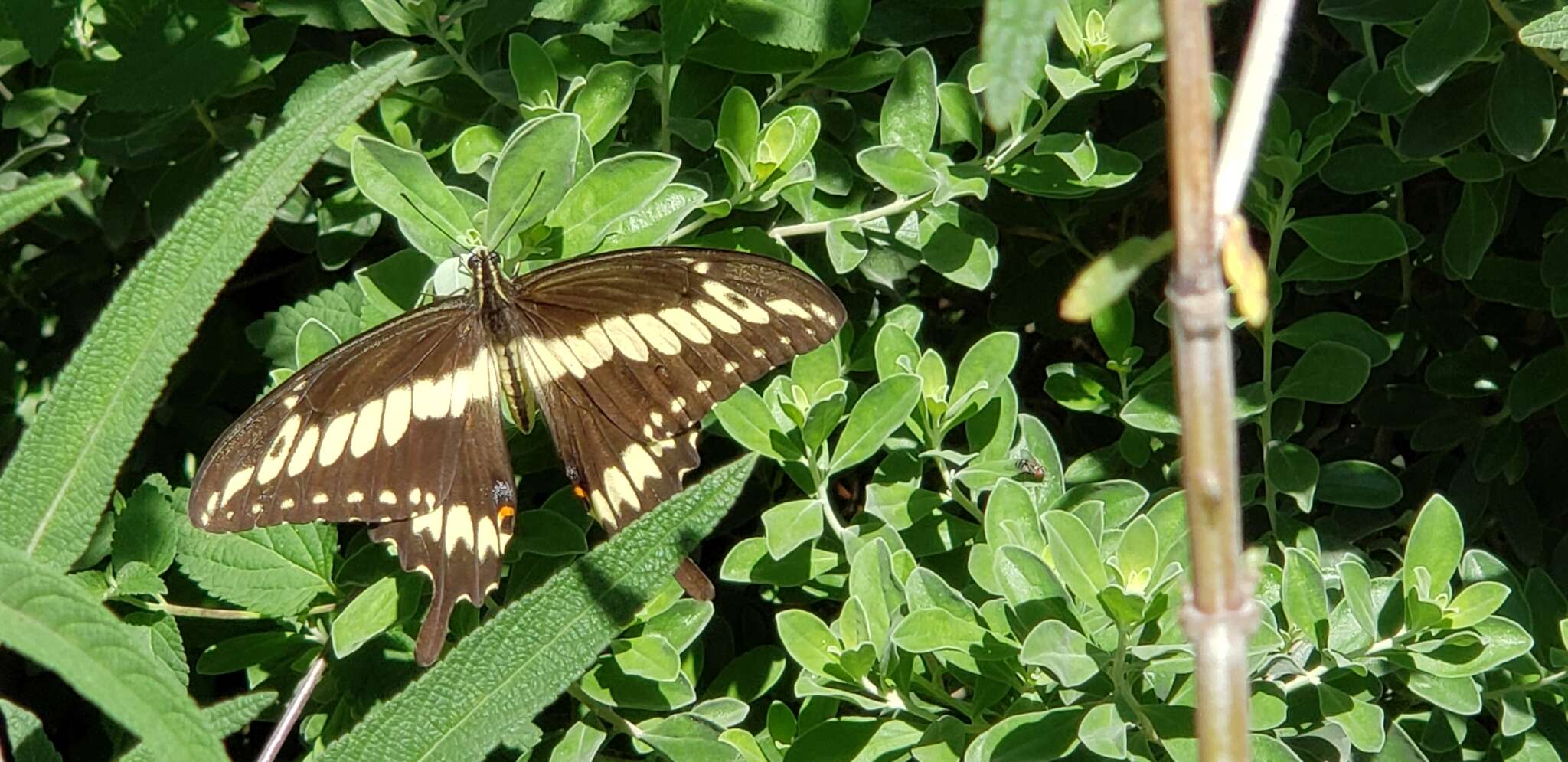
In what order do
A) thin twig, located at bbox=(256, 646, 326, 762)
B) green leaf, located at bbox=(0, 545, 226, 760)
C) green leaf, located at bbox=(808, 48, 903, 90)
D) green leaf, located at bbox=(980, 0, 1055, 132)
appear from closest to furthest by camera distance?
green leaf, located at bbox=(980, 0, 1055, 132), green leaf, located at bbox=(0, 545, 226, 760), thin twig, located at bbox=(256, 646, 326, 762), green leaf, located at bbox=(808, 48, 903, 90)

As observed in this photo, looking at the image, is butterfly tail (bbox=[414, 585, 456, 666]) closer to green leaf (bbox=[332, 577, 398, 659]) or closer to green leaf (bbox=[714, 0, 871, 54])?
green leaf (bbox=[332, 577, 398, 659])

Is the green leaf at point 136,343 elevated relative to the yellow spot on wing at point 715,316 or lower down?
lower down

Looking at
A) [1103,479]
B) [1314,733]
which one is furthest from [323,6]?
[1314,733]

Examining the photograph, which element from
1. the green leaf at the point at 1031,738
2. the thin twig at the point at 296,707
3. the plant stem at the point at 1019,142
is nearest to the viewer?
the thin twig at the point at 296,707

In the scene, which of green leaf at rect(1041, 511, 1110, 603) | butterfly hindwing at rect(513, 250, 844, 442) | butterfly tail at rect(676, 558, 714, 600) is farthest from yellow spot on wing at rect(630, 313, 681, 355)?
green leaf at rect(1041, 511, 1110, 603)

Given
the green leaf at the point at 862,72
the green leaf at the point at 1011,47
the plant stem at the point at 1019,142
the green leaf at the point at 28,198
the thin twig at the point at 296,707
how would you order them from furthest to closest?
Result: the green leaf at the point at 862,72 < the plant stem at the point at 1019,142 < the thin twig at the point at 296,707 < the green leaf at the point at 28,198 < the green leaf at the point at 1011,47

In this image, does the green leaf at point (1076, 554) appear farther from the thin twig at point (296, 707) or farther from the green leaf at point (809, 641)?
the thin twig at point (296, 707)

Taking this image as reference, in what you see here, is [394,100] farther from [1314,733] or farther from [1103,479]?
[1314,733]

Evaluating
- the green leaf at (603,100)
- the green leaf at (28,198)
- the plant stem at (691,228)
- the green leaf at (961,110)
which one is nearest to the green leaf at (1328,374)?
the green leaf at (961,110)
